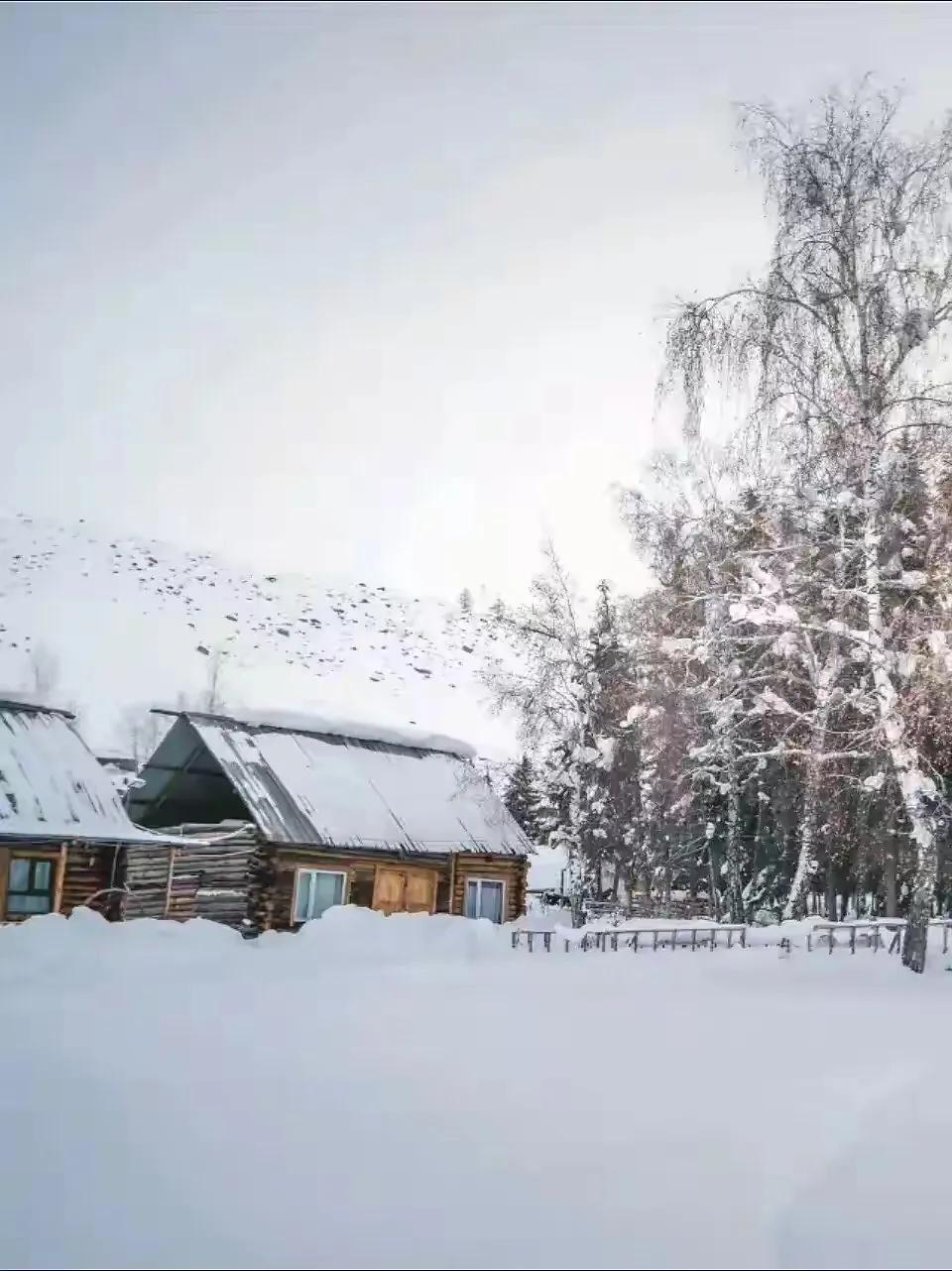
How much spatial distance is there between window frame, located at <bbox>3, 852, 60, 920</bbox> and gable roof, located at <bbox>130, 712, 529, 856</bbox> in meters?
4.23

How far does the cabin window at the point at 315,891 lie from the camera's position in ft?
81.5

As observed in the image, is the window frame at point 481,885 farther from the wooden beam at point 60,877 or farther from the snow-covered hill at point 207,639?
the snow-covered hill at point 207,639

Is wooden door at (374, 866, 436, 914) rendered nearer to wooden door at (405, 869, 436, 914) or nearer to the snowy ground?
wooden door at (405, 869, 436, 914)

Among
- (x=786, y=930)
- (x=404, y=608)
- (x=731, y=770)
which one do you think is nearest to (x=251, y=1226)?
(x=786, y=930)

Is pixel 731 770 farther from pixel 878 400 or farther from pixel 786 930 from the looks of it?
pixel 878 400

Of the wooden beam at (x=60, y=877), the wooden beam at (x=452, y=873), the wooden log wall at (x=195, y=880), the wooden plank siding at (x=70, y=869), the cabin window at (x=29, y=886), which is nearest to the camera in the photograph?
the wooden beam at (x=60, y=877)

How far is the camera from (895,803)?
66.1ft

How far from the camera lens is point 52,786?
2166 centimetres

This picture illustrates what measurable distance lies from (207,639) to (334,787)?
7021 centimetres

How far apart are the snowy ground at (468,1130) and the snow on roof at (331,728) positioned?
49.6 ft

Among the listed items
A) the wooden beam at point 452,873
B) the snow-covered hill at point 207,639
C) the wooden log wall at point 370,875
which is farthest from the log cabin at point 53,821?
the snow-covered hill at point 207,639

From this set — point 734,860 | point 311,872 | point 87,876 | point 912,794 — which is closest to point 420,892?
point 311,872

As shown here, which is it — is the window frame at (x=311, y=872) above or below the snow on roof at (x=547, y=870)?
above

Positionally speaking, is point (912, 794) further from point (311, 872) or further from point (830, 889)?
point (830, 889)
